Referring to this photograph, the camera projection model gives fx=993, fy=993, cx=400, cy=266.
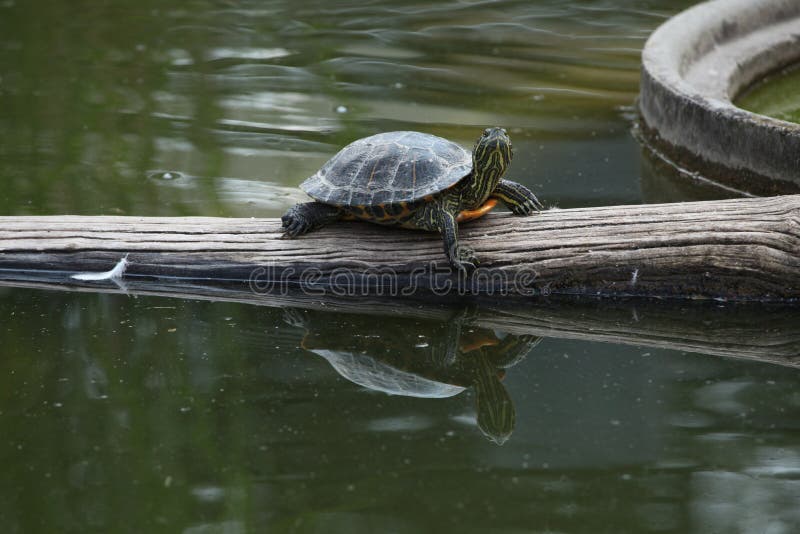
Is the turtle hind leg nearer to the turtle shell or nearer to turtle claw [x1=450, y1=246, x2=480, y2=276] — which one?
the turtle shell

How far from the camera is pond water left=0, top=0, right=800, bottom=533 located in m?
2.91

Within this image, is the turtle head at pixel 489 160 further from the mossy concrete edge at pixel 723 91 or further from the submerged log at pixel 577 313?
the mossy concrete edge at pixel 723 91

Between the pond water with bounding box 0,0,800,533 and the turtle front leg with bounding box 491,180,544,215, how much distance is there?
0.43 meters

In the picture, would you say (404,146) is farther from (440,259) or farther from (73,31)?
(73,31)

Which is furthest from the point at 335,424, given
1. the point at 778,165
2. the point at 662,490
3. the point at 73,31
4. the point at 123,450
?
the point at 73,31

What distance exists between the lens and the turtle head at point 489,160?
13.4 feet

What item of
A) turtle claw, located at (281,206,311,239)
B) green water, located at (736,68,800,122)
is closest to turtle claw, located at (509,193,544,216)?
turtle claw, located at (281,206,311,239)

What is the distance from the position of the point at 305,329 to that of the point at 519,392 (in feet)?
3.33

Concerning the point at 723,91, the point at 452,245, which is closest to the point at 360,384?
the point at 452,245

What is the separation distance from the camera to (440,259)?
4293 mm

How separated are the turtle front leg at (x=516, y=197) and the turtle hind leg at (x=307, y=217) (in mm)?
719

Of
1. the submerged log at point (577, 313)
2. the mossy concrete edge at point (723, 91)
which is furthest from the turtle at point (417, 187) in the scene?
the mossy concrete edge at point (723, 91)

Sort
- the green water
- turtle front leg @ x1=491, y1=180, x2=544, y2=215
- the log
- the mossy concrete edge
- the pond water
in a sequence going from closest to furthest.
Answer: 1. the pond water
2. the log
3. turtle front leg @ x1=491, y1=180, x2=544, y2=215
4. the mossy concrete edge
5. the green water

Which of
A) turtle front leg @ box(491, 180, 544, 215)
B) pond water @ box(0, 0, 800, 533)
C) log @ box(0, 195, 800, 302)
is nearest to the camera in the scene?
pond water @ box(0, 0, 800, 533)
